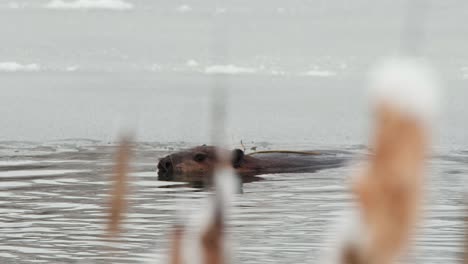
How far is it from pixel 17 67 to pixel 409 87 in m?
20.4

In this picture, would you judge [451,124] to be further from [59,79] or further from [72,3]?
[72,3]

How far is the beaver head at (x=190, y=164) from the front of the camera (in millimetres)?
11812

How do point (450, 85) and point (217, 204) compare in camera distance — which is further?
point (450, 85)

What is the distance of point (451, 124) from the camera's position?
15.8m

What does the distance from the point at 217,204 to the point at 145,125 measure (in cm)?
1556

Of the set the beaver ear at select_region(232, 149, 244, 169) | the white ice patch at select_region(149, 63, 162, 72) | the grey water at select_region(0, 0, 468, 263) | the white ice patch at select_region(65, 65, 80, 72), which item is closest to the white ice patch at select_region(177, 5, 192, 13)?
the grey water at select_region(0, 0, 468, 263)

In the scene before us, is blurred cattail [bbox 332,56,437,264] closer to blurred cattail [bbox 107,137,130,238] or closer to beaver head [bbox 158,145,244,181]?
blurred cattail [bbox 107,137,130,238]

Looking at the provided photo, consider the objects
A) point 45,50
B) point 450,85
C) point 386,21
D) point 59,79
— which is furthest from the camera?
point 386,21

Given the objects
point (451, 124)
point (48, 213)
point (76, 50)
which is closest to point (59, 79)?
point (76, 50)

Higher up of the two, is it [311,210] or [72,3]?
[72,3]

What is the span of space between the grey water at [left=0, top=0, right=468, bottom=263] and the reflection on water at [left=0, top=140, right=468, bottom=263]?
0.02 m

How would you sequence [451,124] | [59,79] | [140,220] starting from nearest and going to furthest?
[140,220]
[451,124]
[59,79]

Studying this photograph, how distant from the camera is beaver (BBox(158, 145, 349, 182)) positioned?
38.9 feet

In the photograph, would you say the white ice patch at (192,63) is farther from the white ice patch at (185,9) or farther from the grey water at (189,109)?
the white ice patch at (185,9)
